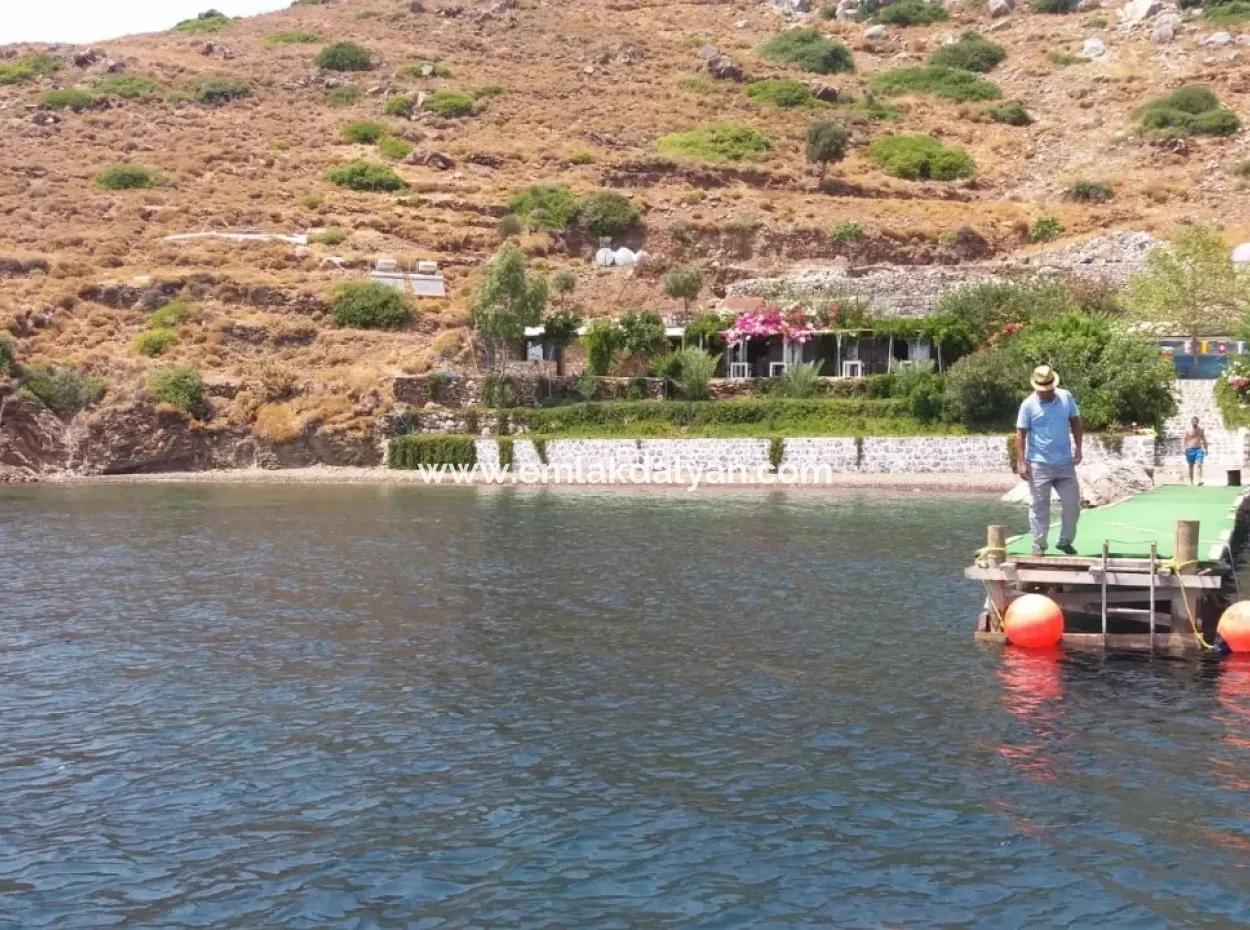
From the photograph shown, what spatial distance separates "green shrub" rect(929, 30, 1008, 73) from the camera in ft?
371

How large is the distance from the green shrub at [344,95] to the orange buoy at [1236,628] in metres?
92.4

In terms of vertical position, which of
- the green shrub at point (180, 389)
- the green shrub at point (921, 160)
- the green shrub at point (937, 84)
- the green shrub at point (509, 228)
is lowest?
the green shrub at point (180, 389)

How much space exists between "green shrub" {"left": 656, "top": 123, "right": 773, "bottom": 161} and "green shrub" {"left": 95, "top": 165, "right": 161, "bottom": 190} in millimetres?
32911

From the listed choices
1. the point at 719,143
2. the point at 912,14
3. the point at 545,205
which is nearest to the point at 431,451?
the point at 545,205

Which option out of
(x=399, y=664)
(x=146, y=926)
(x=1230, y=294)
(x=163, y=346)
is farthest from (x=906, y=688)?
(x=163, y=346)

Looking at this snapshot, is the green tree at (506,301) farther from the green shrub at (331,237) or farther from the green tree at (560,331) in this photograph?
the green shrub at (331,237)

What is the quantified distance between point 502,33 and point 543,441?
3246 inches

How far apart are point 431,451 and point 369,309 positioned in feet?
45.6

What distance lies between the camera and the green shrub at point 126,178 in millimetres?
78500

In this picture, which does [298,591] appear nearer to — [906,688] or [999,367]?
[906,688]

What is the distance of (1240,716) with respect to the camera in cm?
1382

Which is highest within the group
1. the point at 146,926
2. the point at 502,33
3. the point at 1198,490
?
the point at 502,33

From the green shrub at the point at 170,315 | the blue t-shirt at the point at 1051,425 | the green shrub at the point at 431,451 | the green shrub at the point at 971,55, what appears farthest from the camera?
the green shrub at the point at 971,55

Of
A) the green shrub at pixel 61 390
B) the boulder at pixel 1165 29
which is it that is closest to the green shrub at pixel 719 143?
the boulder at pixel 1165 29
